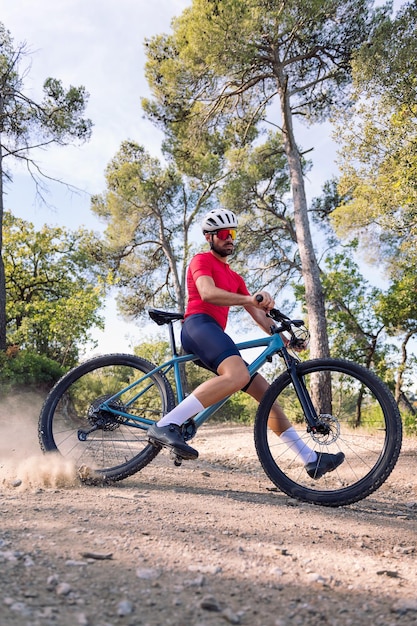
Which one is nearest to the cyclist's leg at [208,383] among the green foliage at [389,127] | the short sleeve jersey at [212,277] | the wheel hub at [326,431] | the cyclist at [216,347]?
the cyclist at [216,347]

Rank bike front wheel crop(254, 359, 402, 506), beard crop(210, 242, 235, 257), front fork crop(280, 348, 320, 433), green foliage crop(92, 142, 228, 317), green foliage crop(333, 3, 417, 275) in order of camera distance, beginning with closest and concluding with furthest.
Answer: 1. bike front wheel crop(254, 359, 402, 506)
2. front fork crop(280, 348, 320, 433)
3. beard crop(210, 242, 235, 257)
4. green foliage crop(333, 3, 417, 275)
5. green foliage crop(92, 142, 228, 317)

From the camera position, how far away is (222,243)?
3.90m

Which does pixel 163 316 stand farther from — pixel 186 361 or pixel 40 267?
pixel 40 267

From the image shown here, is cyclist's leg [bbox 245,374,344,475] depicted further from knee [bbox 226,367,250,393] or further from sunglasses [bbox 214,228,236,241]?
sunglasses [bbox 214,228,236,241]

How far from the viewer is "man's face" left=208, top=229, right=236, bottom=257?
389 centimetres

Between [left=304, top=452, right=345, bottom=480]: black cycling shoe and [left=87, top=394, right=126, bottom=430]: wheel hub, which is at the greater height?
[left=87, top=394, right=126, bottom=430]: wheel hub

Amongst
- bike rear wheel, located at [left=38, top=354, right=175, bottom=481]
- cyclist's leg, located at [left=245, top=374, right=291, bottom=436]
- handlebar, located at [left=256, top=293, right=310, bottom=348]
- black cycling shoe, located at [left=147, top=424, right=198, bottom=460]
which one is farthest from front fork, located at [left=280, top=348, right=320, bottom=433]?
bike rear wheel, located at [left=38, top=354, right=175, bottom=481]

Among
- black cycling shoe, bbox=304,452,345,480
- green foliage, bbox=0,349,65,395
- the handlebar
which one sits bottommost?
black cycling shoe, bbox=304,452,345,480

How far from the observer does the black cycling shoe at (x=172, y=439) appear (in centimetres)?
343

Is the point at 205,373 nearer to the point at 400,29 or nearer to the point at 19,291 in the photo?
the point at 19,291

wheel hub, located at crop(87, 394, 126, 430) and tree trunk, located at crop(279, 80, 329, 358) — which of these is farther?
tree trunk, located at crop(279, 80, 329, 358)

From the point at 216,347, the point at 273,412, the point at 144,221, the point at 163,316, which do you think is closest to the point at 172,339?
the point at 163,316

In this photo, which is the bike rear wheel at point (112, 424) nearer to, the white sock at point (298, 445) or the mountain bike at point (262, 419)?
the mountain bike at point (262, 419)

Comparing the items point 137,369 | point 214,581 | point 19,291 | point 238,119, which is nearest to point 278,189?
point 238,119
